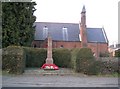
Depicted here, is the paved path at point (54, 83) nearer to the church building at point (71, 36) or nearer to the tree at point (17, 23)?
the tree at point (17, 23)

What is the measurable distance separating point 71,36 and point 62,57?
22.2 m

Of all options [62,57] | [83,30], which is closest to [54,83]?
[62,57]

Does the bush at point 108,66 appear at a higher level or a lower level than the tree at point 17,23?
lower

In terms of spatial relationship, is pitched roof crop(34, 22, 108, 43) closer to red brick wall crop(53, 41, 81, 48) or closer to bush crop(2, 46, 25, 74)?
red brick wall crop(53, 41, 81, 48)

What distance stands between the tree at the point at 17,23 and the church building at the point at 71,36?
1576 centimetres

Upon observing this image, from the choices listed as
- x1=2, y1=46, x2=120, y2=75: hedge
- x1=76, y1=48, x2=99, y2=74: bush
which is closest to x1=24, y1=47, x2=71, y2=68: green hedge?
x1=2, y1=46, x2=120, y2=75: hedge

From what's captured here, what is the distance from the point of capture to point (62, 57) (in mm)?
31672

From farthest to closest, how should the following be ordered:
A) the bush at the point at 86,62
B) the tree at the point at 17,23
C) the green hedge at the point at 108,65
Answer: the tree at the point at 17,23, the green hedge at the point at 108,65, the bush at the point at 86,62

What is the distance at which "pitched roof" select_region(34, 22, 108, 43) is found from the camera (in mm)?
52938

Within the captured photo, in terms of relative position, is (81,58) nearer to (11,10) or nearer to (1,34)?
(1,34)

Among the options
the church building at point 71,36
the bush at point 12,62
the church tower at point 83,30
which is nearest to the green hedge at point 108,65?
the bush at point 12,62

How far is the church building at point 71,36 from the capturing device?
5119 cm

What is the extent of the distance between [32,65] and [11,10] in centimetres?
803

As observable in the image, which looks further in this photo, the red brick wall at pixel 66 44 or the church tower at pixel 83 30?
the red brick wall at pixel 66 44
